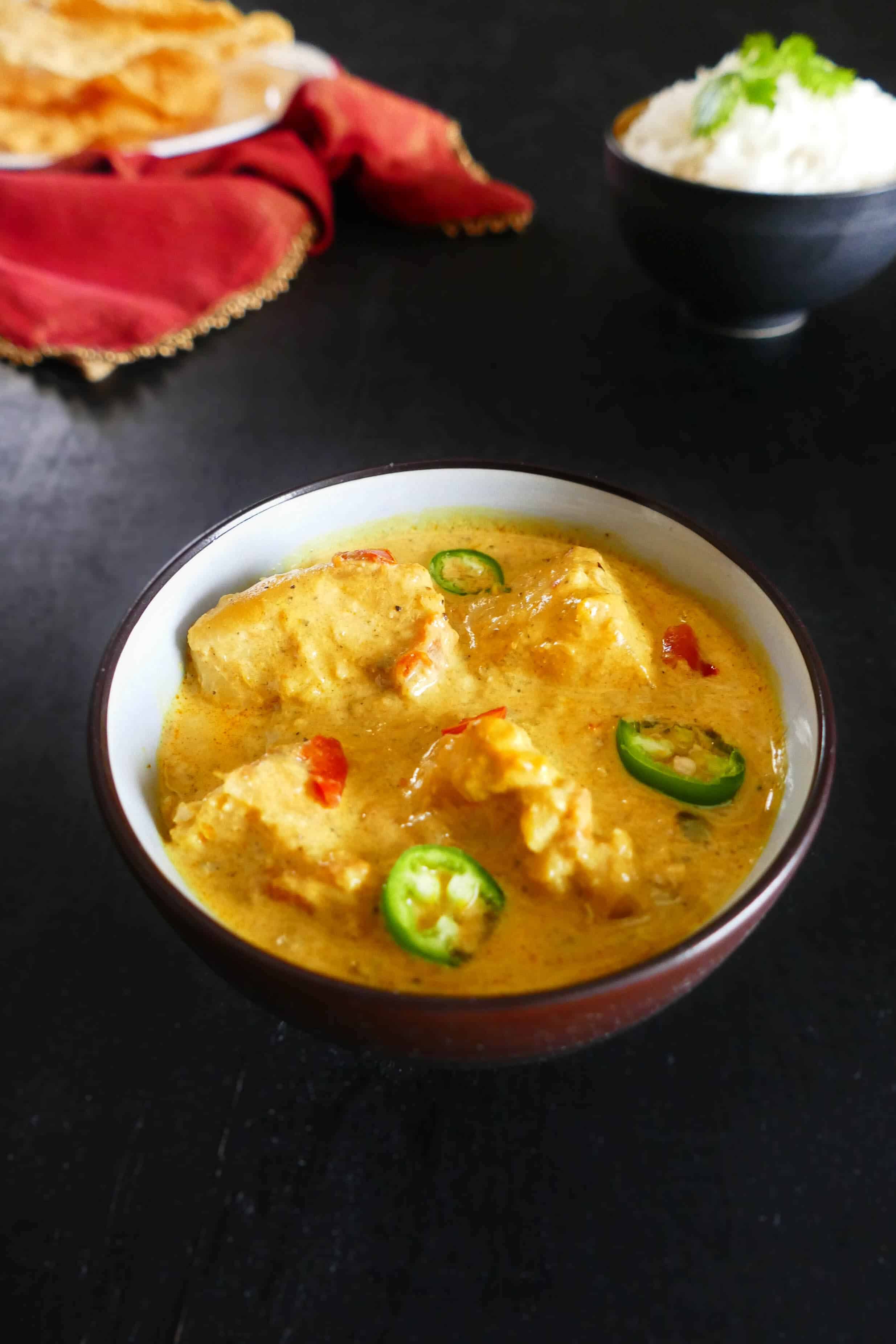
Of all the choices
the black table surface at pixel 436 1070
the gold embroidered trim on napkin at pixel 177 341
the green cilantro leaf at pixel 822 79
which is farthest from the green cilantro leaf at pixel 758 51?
the gold embroidered trim on napkin at pixel 177 341

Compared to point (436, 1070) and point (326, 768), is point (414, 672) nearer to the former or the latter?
point (326, 768)

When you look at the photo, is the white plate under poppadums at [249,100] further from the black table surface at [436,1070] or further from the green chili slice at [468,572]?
the green chili slice at [468,572]

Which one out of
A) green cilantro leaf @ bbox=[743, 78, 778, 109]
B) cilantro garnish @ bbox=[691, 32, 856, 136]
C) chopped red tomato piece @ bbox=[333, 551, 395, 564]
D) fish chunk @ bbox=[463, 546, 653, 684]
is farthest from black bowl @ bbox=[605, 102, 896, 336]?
chopped red tomato piece @ bbox=[333, 551, 395, 564]

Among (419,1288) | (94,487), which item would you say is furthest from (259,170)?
(419,1288)

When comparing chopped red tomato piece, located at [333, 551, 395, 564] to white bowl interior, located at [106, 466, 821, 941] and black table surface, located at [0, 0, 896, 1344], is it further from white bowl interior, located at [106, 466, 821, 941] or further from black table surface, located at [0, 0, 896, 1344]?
black table surface, located at [0, 0, 896, 1344]

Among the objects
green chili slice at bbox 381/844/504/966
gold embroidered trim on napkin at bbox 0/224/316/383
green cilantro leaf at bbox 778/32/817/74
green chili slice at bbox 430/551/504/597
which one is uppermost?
green cilantro leaf at bbox 778/32/817/74

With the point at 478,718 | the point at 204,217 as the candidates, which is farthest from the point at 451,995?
the point at 204,217
